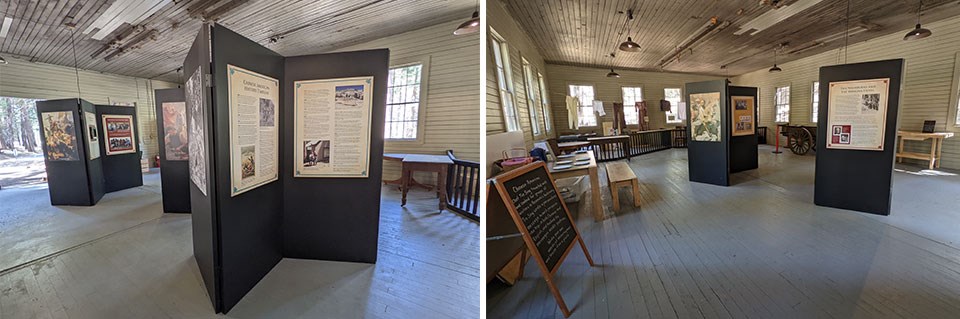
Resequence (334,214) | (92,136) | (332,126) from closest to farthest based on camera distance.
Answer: (92,136), (332,126), (334,214)

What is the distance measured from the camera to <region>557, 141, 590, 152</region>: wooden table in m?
1.11

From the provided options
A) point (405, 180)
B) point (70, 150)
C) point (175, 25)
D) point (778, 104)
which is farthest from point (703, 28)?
point (70, 150)

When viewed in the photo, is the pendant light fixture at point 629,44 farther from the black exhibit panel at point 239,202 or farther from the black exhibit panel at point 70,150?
the black exhibit panel at point 70,150

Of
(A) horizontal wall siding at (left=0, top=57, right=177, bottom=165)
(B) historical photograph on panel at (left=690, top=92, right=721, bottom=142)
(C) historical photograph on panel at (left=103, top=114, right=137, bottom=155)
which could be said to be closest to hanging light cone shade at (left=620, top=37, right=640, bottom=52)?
(B) historical photograph on panel at (left=690, top=92, right=721, bottom=142)

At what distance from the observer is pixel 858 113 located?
49.0 inches

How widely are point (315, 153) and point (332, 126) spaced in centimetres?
20

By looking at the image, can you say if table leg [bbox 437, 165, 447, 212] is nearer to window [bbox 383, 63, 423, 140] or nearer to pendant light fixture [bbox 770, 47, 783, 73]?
window [bbox 383, 63, 423, 140]

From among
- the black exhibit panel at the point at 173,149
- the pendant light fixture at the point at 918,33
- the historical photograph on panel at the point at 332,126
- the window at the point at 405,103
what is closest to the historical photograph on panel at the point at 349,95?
the historical photograph on panel at the point at 332,126

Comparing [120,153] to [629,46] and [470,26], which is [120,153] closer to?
[470,26]

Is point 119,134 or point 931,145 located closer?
point 931,145

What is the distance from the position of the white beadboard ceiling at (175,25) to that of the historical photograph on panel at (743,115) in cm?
111

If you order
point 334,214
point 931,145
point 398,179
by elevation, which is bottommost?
point 334,214

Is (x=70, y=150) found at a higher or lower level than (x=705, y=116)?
lower

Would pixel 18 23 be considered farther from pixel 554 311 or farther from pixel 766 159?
pixel 766 159
